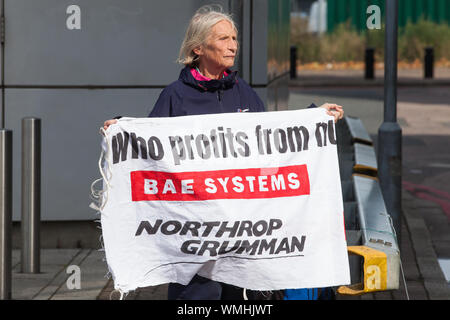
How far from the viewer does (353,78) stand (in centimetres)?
3089

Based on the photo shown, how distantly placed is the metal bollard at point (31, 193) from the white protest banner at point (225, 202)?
2.09 metres

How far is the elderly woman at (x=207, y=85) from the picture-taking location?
4.59m

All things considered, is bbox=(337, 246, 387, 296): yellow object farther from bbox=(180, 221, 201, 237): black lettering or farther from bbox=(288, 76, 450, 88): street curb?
bbox=(288, 76, 450, 88): street curb

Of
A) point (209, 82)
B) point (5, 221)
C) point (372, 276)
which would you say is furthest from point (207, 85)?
point (5, 221)

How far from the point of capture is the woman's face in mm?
4578

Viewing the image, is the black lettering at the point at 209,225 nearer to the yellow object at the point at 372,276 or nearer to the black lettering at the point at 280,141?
the black lettering at the point at 280,141

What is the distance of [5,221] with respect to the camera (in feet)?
18.9

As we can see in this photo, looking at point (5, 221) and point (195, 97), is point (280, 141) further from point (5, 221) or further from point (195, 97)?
point (5, 221)

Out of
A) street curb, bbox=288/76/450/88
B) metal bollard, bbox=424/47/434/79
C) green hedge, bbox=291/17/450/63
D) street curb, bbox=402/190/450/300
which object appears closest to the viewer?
street curb, bbox=402/190/450/300

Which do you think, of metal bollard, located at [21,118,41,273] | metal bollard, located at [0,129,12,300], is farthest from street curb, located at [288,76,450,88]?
metal bollard, located at [0,129,12,300]

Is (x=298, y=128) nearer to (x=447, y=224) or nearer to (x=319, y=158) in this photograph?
(x=319, y=158)

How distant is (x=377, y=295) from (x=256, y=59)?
234 centimetres

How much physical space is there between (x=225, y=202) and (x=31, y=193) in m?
2.69

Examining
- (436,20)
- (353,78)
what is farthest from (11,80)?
(436,20)
